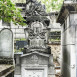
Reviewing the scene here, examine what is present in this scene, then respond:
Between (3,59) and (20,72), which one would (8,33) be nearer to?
(3,59)

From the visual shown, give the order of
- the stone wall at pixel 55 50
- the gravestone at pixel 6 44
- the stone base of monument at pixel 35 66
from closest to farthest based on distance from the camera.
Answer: the stone base of monument at pixel 35 66 < the gravestone at pixel 6 44 < the stone wall at pixel 55 50

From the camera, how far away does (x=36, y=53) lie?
561cm

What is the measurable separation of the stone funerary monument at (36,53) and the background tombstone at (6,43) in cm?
236

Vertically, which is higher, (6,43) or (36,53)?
(6,43)

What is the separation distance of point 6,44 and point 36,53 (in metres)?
3.85

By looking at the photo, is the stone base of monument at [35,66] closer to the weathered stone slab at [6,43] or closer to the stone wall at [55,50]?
the weathered stone slab at [6,43]

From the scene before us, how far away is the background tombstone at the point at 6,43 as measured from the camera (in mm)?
8930

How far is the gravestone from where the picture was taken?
8922mm

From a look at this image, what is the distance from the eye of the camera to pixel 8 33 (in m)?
8.98

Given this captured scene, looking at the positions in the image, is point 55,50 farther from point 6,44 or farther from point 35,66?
point 35,66

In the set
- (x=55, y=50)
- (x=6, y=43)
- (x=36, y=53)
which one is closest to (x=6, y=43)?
(x=6, y=43)

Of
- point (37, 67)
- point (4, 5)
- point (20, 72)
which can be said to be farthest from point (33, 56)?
point (4, 5)

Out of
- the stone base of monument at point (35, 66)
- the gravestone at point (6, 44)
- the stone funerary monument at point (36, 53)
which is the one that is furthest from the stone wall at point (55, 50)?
the stone base of monument at point (35, 66)

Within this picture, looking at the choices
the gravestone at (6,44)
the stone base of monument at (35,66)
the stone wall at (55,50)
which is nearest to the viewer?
the stone base of monument at (35,66)
